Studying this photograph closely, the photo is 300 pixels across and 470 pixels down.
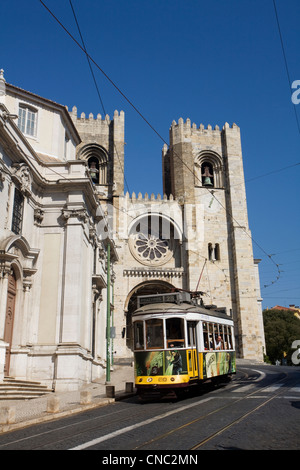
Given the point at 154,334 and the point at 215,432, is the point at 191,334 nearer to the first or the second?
the point at 154,334

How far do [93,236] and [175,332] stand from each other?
33.4 feet

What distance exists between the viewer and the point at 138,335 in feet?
41.8

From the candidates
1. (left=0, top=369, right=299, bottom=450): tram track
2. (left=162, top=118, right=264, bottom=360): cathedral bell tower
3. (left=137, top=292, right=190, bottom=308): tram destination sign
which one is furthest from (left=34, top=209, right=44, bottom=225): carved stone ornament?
(left=162, top=118, right=264, bottom=360): cathedral bell tower

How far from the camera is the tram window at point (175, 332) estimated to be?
12047 mm

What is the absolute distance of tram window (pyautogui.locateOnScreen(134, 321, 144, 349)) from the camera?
1252 centimetres

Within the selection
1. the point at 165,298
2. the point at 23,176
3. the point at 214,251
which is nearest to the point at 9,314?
the point at 23,176

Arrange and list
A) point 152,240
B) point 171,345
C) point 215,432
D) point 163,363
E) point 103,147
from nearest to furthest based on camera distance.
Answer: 1. point 215,432
2. point 163,363
3. point 171,345
4. point 152,240
5. point 103,147

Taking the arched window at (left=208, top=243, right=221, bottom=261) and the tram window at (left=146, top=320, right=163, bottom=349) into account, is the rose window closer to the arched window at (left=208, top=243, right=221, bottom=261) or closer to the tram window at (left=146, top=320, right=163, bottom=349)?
the arched window at (left=208, top=243, right=221, bottom=261)

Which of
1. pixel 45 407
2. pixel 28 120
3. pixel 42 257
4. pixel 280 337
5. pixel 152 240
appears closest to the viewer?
pixel 45 407

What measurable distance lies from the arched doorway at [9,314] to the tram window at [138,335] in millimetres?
5275

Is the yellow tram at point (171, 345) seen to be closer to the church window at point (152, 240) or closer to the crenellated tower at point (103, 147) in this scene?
the church window at point (152, 240)

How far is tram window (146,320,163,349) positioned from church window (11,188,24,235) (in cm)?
707

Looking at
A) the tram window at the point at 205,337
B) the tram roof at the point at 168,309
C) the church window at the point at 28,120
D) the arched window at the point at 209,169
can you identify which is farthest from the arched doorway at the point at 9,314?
the arched window at the point at 209,169
